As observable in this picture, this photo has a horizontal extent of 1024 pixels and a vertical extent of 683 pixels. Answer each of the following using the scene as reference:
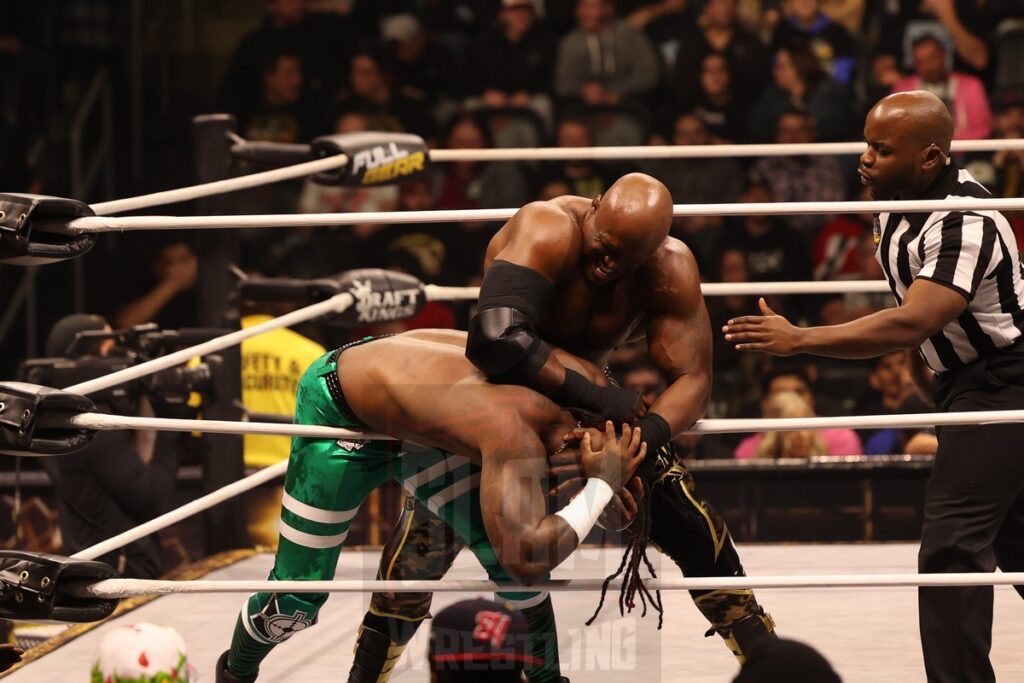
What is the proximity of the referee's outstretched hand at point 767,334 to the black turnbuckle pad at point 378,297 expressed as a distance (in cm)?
153

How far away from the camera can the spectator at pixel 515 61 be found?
5.82 metres

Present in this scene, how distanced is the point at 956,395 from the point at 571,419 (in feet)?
2.21

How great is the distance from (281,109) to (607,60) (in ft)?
4.38

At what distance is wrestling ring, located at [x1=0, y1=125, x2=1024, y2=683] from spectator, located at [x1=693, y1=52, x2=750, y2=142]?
228 cm

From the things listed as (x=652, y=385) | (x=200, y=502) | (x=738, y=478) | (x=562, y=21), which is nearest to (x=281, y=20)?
(x=562, y=21)

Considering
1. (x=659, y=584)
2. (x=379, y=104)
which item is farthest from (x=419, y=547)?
(x=379, y=104)

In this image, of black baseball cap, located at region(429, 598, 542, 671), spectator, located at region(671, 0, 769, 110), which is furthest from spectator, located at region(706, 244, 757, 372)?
black baseball cap, located at region(429, 598, 542, 671)

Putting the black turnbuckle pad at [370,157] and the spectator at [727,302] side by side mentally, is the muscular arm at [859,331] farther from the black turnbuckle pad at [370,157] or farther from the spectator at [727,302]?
the spectator at [727,302]

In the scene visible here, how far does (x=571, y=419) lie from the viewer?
2119 millimetres

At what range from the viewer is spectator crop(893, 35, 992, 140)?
5469 mm

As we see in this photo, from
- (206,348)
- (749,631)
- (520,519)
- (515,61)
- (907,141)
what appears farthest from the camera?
(515,61)

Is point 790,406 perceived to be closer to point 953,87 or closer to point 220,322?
point 953,87

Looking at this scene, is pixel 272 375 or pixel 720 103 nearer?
pixel 272 375

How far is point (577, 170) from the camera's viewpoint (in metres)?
5.49
